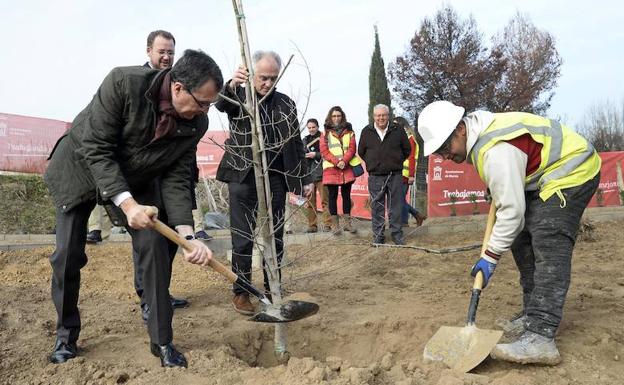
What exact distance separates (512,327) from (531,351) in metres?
0.63

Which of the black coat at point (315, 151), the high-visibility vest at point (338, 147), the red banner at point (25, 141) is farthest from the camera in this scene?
the red banner at point (25, 141)

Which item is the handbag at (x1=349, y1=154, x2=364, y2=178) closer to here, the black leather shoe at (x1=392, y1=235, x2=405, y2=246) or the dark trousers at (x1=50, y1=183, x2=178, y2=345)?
the black leather shoe at (x1=392, y1=235, x2=405, y2=246)

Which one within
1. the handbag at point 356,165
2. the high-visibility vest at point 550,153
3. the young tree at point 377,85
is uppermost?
the young tree at point 377,85

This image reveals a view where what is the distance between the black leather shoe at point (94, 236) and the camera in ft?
21.7

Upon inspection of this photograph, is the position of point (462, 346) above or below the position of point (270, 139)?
below

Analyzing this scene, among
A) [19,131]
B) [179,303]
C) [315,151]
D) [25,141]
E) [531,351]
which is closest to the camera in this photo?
[531,351]

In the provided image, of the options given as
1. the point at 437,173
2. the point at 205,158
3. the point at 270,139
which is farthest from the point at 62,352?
the point at 205,158

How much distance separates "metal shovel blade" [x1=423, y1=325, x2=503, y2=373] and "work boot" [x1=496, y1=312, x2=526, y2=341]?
0.46m

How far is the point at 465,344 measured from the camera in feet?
10.8

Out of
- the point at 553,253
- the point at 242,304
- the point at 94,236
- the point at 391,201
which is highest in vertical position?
the point at 553,253

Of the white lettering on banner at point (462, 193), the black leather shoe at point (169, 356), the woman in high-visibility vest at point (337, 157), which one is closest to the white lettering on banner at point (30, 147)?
the woman in high-visibility vest at point (337, 157)

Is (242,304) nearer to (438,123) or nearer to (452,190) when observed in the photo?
(438,123)

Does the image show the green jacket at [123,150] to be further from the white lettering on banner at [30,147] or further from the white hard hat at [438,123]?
the white lettering on banner at [30,147]

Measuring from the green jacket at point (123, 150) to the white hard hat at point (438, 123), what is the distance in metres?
1.40
